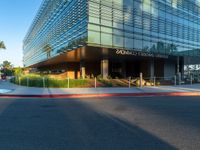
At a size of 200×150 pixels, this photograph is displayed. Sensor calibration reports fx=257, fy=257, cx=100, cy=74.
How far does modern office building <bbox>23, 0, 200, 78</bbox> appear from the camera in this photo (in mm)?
29922

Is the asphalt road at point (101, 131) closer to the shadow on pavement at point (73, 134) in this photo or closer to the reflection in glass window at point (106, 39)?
the shadow on pavement at point (73, 134)

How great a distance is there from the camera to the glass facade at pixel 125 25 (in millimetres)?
29562

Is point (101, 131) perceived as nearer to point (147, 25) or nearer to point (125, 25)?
point (125, 25)

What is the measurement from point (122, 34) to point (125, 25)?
1.34 m

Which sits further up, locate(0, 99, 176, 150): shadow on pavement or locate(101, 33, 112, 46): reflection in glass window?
locate(101, 33, 112, 46): reflection in glass window

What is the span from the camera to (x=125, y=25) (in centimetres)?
3309

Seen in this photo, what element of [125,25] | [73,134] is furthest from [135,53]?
[73,134]

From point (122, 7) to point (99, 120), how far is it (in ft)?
86.0

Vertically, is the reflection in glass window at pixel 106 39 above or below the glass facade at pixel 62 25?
below

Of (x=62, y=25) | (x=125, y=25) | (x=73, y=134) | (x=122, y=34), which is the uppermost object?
(x=62, y=25)

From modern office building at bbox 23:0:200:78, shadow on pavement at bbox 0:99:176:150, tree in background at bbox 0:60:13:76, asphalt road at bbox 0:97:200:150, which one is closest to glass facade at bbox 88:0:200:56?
modern office building at bbox 23:0:200:78

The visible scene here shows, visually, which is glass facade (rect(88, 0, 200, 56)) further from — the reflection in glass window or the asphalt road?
the asphalt road

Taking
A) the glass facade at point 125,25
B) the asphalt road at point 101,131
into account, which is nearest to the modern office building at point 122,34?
the glass facade at point 125,25

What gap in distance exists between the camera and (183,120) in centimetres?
877
